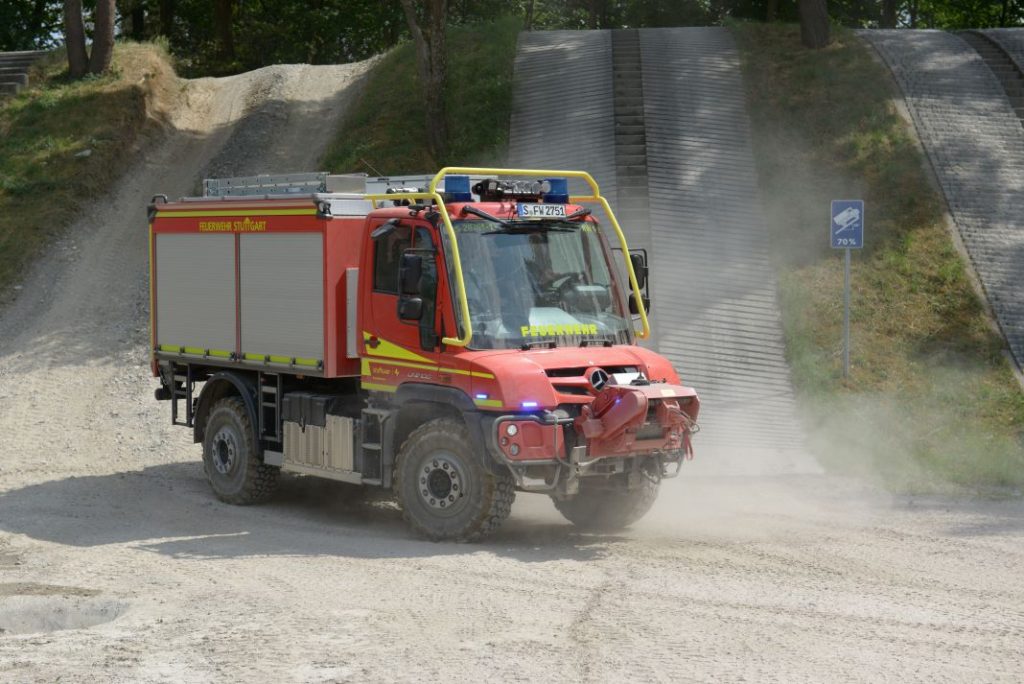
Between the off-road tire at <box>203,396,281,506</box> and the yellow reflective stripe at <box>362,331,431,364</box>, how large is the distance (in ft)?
7.42

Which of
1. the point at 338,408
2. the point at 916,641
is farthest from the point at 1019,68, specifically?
the point at 916,641

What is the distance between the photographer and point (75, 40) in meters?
31.9

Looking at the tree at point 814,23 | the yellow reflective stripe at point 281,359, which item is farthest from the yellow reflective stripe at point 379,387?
the tree at point 814,23

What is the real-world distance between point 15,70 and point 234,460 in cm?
2232

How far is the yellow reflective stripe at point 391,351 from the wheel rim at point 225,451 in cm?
258

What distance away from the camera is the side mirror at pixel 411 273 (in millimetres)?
11625

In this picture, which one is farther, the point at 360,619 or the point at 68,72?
the point at 68,72

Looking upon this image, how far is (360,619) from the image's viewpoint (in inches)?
350

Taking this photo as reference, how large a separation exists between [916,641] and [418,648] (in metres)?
3.06

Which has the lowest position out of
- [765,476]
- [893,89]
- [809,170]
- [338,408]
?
[765,476]

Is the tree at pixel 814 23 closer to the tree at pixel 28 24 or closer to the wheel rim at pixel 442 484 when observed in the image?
the wheel rim at pixel 442 484

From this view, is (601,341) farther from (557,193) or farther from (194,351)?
(194,351)

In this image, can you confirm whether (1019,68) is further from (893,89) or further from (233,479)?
(233,479)

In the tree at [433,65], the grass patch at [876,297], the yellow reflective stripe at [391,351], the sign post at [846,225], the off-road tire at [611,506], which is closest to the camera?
→ the yellow reflective stripe at [391,351]
